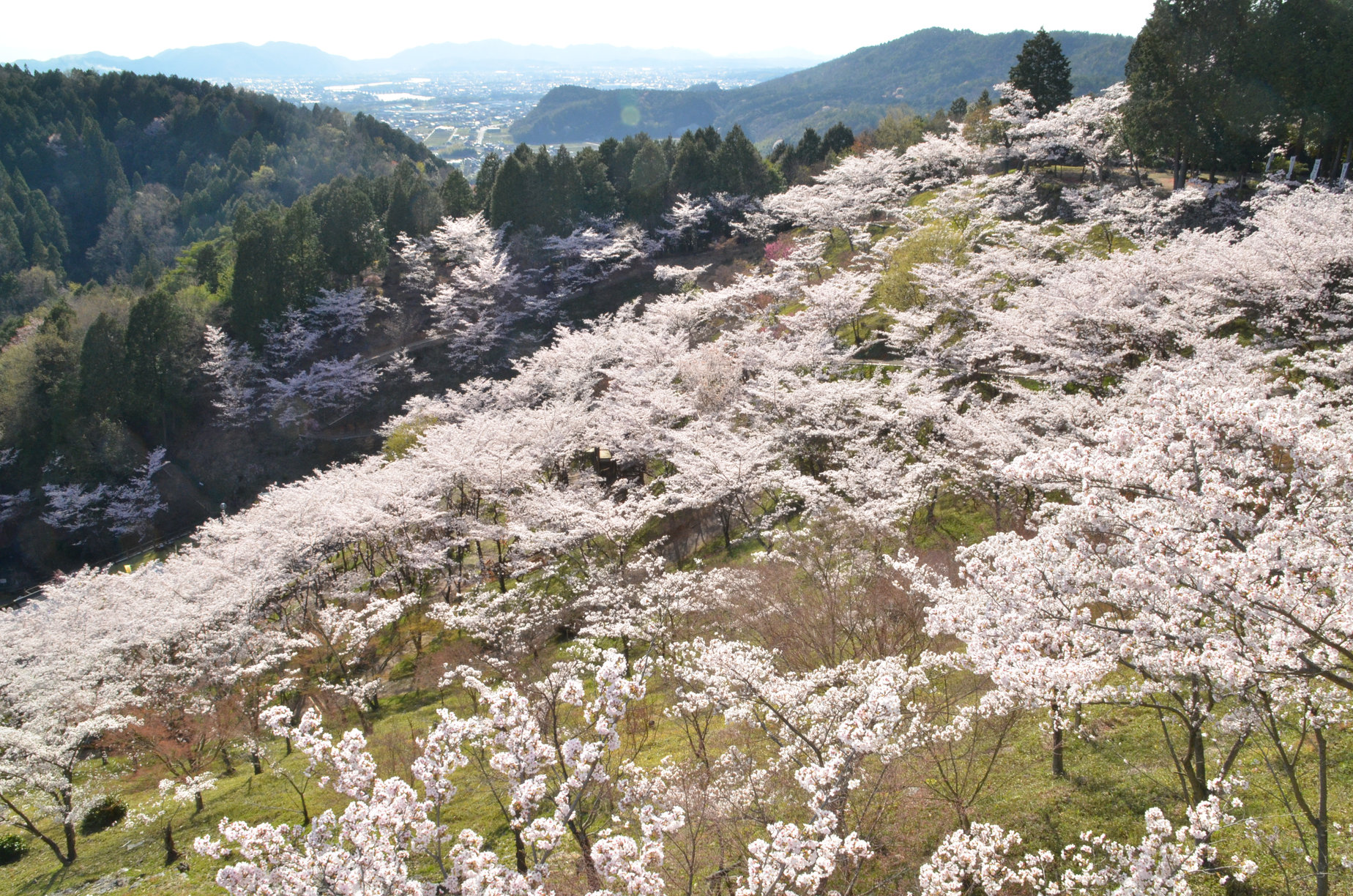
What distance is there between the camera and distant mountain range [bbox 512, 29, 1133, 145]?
135m

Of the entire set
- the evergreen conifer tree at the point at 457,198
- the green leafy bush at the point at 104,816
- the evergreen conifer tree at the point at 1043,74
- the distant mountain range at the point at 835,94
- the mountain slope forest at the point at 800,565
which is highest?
the distant mountain range at the point at 835,94

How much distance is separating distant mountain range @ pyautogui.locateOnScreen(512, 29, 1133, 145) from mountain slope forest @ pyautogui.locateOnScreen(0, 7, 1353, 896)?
346 feet

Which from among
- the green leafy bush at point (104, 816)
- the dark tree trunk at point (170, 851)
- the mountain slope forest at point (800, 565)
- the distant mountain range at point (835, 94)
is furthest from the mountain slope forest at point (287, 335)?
the distant mountain range at point (835, 94)

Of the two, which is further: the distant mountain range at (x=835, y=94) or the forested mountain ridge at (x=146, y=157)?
the distant mountain range at (x=835, y=94)

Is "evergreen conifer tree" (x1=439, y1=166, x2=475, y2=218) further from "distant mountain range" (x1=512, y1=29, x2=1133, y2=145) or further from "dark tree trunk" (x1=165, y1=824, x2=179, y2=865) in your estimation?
"distant mountain range" (x1=512, y1=29, x2=1133, y2=145)

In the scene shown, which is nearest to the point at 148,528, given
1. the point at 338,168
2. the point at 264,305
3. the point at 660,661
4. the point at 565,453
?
the point at 264,305

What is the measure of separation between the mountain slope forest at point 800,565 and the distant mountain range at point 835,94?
106m

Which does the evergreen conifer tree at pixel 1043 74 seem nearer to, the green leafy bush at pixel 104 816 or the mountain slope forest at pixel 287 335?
the mountain slope forest at pixel 287 335

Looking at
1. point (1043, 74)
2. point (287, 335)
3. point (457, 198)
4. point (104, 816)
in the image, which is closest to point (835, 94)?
point (1043, 74)

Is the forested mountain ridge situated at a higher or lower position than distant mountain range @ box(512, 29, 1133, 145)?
lower

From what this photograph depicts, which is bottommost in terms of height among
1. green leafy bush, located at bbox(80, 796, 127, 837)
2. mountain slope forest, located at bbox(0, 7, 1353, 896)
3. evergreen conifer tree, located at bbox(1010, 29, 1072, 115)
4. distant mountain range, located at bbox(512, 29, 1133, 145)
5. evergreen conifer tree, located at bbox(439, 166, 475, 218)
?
green leafy bush, located at bbox(80, 796, 127, 837)

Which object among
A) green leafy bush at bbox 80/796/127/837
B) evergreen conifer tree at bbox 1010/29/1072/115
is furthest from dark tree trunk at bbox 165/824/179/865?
evergreen conifer tree at bbox 1010/29/1072/115

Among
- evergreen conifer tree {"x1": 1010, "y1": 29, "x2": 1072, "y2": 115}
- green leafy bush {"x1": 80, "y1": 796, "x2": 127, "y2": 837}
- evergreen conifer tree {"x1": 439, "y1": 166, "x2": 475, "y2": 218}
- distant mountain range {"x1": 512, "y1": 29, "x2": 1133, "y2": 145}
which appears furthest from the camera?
distant mountain range {"x1": 512, "y1": 29, "x2": 1133, "y2": 145}

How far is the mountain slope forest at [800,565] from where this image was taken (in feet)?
17.5
